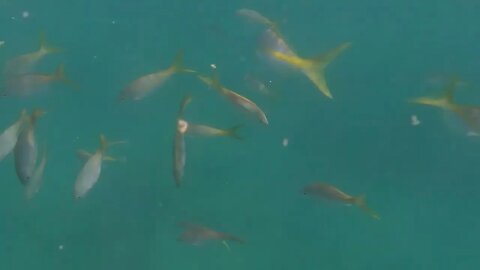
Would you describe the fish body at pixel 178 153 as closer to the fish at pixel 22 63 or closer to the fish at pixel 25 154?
the fish at pixel 25 154

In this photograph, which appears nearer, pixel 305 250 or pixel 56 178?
pixel 305 250

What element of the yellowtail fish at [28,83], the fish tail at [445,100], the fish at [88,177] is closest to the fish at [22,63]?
the yellowtail fish at [28,83]

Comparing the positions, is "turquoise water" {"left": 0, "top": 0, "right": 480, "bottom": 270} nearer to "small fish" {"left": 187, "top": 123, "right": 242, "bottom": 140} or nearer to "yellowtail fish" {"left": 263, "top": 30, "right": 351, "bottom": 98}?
"yellowtail fish" {"left": 263, "top": 30, "right": 351, "bottom": 98}

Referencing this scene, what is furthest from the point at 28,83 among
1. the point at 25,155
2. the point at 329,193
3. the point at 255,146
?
the point at 255,146

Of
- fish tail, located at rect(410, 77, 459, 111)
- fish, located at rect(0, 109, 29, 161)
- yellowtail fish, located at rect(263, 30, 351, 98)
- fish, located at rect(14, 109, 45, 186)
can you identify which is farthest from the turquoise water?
fish, located at rect(14, 109, 45, 186)

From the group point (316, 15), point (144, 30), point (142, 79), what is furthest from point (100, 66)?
point (142, 79)

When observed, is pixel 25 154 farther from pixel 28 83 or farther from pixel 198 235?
pixel 198 235

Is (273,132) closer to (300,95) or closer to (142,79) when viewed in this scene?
(300,95)
